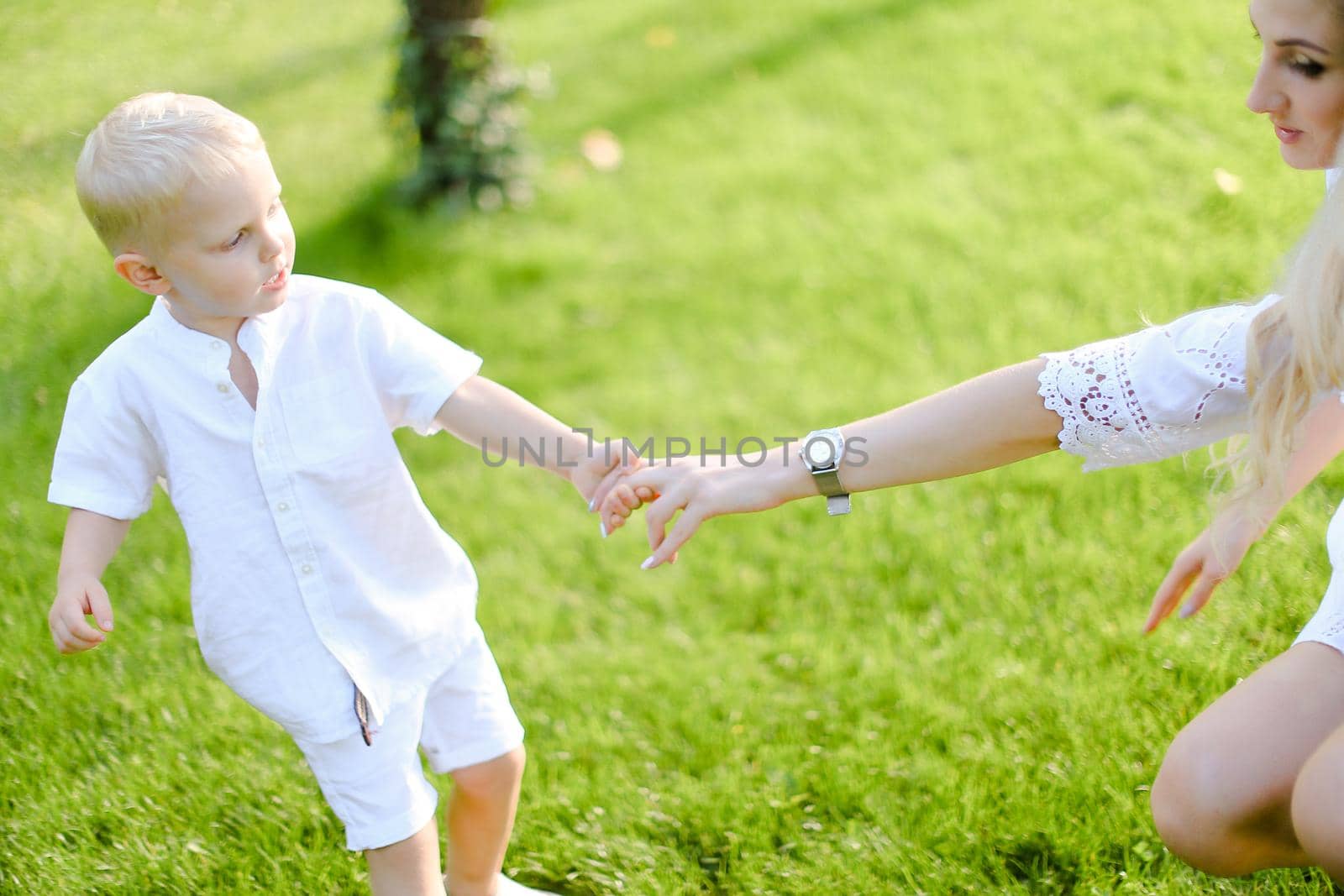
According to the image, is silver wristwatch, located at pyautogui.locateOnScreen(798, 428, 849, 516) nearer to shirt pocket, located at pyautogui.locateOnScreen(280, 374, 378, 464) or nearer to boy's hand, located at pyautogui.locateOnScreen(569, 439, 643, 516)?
boy's hand, located at pyautogui.locateOnScreen(569, 439, 643, 516)

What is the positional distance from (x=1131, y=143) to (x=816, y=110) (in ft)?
4.38

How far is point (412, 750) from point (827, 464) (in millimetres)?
878

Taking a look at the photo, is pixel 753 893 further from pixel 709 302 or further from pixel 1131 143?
pixel 1131 143

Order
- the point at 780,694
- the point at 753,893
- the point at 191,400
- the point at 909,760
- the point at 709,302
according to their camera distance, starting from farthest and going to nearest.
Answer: the point at 709,302
the point at 780,694
the point at 909,760
the point at 753,893
the point at 191,400

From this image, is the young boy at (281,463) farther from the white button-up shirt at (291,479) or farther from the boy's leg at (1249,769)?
the boy's leg at (1249,769)

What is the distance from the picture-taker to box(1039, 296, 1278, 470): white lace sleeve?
6.31ft

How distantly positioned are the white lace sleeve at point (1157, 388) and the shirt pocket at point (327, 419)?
116 centimetres

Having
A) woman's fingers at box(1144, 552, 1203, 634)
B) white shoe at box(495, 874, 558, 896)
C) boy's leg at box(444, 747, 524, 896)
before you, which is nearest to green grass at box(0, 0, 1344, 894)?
white shoe at box(495, 874, 558, 896)

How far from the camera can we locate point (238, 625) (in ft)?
6.33

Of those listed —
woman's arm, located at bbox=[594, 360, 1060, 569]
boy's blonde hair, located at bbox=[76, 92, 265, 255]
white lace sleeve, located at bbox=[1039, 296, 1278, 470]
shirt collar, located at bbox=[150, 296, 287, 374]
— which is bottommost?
woman's arm, located at bbox=[594, 360, 1060, 569]

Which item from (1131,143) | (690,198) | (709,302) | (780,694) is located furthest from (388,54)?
(780,694)

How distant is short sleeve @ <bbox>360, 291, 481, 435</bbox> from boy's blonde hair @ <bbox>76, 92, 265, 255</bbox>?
337mm

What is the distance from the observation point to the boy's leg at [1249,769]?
6.09 ft

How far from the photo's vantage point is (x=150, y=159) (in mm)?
1749
